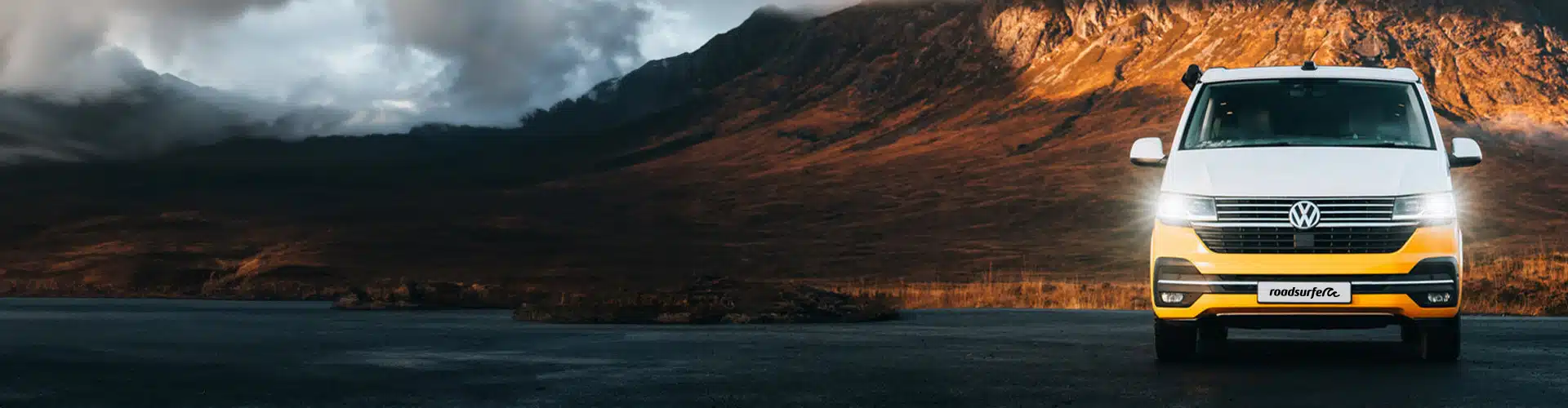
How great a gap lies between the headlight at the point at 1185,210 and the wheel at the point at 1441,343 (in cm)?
211

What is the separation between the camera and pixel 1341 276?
40.9 feet

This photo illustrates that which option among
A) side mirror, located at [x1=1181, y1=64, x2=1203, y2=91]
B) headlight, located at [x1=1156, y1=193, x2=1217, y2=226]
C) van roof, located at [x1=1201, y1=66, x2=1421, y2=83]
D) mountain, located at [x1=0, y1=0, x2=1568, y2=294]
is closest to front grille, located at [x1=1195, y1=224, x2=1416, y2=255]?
headlight, located at [x1=1156, y1=193, x2=1217, y2=226]

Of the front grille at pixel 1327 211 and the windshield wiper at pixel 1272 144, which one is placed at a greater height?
the windshield wiper at pixel 1272 144

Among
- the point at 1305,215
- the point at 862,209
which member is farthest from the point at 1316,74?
the point at 862,209

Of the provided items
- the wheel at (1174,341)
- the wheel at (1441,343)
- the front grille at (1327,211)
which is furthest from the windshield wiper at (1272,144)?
the wheel at (1441,343)

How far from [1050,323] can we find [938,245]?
290 ft

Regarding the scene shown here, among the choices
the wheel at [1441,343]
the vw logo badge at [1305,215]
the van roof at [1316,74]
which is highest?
the van roof at [1316,74]

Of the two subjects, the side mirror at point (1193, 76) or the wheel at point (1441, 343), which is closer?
the wheel at point (1441, 343)

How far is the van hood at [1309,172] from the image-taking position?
1266 cm

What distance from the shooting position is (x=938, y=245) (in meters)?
111

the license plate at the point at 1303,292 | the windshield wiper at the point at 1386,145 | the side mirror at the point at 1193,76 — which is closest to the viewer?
the license plate at the point at 1303,292

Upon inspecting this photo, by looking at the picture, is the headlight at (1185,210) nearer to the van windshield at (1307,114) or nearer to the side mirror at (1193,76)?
the van windshield at (1307,114)

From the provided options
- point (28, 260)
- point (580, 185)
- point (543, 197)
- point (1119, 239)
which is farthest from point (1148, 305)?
point (580, 185)

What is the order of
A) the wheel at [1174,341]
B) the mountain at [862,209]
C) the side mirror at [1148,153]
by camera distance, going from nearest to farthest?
the side mirror at [1148,153] → the wheel at [1174,341] → the mountain at [862,209]
